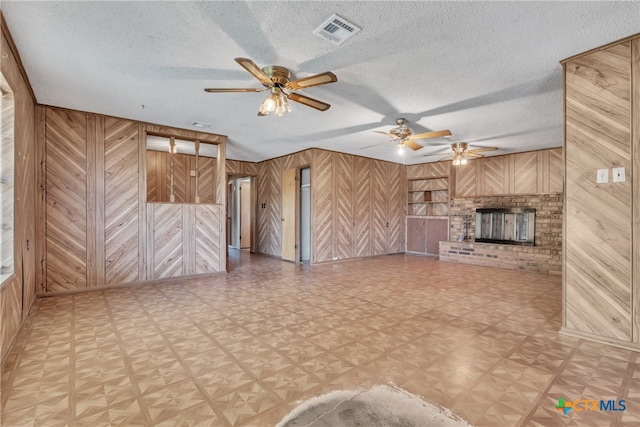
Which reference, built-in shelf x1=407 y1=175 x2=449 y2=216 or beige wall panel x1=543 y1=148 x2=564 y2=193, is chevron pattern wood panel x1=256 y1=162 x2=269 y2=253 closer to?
built-in shelf x1=407 y1=175 x2=449 y2=216

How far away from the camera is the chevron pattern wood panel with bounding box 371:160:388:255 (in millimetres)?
8148

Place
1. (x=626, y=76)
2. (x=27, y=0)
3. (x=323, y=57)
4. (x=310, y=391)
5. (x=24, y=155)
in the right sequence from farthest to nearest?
(x=24, y=155) → (x=323, y=57) → (x=626, y=76) → (x=27, y=0) → (x=310, y=391)

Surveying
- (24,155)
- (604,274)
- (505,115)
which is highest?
(505,115)

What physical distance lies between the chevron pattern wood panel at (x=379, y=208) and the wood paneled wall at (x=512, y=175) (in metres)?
1.90

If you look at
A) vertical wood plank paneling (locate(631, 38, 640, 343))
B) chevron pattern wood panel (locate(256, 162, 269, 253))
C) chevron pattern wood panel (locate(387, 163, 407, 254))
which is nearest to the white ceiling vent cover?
vertical wood plank paneling (locate(631, 38, 640, 343))

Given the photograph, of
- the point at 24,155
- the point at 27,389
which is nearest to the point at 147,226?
the point at 24,155

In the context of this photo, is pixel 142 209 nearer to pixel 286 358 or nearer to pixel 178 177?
pixel 178 177

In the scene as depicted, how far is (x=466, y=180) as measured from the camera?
791 cm

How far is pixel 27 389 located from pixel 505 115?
5.99 metres

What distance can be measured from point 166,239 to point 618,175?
602 cm

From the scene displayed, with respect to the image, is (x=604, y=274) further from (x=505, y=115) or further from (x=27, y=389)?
(x=27, y=389)

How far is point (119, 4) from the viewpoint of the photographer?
2.11 meters

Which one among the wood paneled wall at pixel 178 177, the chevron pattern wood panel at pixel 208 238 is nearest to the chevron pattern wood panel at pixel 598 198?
the chevron pattern wood panel at pixel 208 238

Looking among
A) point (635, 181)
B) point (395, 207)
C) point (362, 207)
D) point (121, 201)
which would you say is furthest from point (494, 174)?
point (121, 201)
